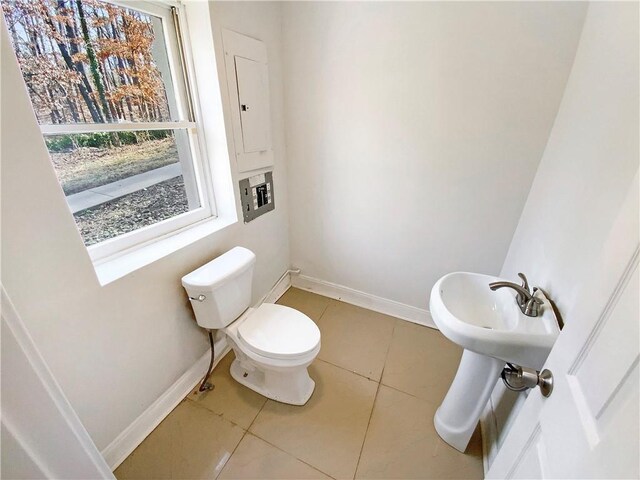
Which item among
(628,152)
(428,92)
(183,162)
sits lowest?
(183,162)

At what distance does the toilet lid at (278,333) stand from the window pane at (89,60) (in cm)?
109

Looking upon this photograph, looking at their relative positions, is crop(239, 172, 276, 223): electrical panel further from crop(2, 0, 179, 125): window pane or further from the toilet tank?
crop(2, 0, 179, 125): window pane

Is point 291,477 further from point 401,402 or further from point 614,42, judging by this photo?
point 614,42

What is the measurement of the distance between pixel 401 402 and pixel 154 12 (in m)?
2.22

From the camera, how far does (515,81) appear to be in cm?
127

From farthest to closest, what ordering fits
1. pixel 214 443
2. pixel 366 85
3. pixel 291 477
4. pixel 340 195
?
pixel 340 195, pixel 366 85, pixel 214 443, pixel 291 477

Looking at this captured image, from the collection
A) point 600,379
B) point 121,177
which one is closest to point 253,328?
point 121,177

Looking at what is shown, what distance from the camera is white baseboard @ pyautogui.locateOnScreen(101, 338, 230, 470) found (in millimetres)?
1149

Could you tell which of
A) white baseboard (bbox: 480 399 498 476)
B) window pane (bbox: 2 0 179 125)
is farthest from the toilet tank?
white baseboard (bbox: 480 399 498 476)

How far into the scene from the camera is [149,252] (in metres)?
1.21

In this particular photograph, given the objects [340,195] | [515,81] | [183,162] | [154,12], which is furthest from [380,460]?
[154,12]

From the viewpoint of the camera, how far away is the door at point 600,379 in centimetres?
38

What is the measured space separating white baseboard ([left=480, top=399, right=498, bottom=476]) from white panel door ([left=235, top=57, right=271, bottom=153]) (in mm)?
1858

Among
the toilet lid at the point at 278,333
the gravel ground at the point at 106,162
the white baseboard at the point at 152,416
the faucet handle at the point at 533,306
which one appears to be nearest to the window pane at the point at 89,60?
the gravel ground at the point at 106,162
